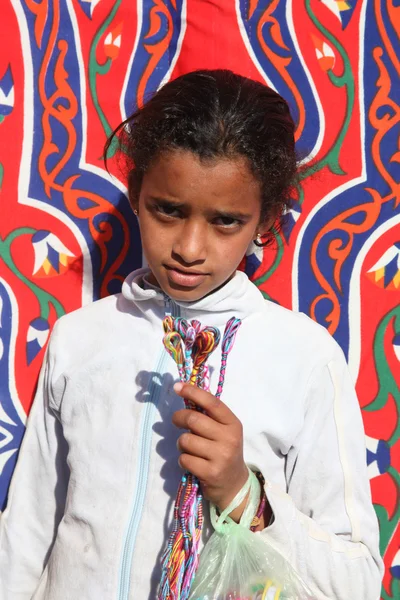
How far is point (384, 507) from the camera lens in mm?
1738

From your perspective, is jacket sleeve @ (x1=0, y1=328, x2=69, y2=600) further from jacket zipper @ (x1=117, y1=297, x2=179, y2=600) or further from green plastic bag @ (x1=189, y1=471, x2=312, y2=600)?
→ green plastic bag @ (x1=189, y1=471, x2=312, y2=600)

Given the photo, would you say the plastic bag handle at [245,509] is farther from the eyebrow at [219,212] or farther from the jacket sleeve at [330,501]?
the eyebrow at [219,212]

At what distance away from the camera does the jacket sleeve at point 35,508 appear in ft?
5.04

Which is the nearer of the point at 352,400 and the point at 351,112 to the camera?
the point at 352,400

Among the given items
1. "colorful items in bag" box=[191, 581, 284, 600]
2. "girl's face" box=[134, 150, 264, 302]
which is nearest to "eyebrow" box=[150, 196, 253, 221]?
"girl's face" box=[134, 150, 264, 302]

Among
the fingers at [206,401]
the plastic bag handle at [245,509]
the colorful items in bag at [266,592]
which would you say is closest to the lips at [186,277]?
the fingers at [206,401]

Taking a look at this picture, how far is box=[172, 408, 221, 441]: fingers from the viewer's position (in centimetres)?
122

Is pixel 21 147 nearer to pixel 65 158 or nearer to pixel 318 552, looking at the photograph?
pixel 65 158

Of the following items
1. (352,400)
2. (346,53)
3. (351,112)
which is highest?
(346,53)

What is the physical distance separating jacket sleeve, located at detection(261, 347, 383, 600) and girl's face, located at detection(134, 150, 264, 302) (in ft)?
0.96

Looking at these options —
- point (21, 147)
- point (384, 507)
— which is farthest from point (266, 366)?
point (21, 147)

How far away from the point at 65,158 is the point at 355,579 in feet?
3.52

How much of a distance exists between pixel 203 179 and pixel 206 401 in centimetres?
37

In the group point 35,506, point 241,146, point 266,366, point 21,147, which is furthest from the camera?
point 21,147
